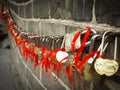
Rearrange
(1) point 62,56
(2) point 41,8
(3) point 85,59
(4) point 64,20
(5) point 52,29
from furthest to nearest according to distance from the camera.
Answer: (2) point 41,8
(5) point 52,29
(4) point 64,20
(1) point 62,56
(3) point 85,59

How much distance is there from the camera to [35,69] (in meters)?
2.74

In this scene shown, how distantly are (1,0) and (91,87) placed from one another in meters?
5.34

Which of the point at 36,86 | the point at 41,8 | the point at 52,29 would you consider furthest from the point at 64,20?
the point at 36,86

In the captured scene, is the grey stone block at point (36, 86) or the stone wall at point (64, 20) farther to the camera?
the grey stone block at point (36, 86)

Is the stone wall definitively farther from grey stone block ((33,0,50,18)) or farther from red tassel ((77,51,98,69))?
red tassel ((77,51,98,69))

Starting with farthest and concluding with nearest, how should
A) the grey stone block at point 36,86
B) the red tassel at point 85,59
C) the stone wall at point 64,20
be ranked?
the grey stone block at point 36,86 → the stone wall at point 64,20 → the red tassel at point 85,59

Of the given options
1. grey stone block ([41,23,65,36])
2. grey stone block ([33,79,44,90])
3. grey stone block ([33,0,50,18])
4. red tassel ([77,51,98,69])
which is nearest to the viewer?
red tassel ([77,51,98,69])

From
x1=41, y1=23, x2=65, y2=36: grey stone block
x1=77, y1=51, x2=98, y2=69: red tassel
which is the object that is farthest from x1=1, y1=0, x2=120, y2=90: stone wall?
x1=77, y1=51, x2=98, y2=69: red tassel

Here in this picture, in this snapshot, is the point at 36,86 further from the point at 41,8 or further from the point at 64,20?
the point at 64,20

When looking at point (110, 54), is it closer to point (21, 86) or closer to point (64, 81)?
point (64, 81)

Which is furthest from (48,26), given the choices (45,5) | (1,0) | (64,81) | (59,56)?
(1,0)

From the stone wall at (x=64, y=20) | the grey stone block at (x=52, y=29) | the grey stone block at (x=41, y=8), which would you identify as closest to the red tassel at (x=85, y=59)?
the stone wall at (x=64, y=20)

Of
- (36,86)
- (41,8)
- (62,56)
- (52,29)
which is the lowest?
(36,86)

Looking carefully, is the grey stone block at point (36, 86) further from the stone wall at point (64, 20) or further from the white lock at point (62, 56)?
the white lock at point (62, 56)
